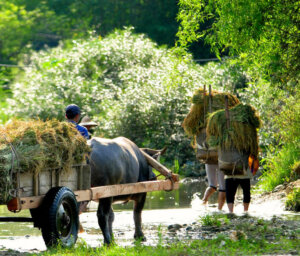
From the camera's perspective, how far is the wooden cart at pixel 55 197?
8.18 metres

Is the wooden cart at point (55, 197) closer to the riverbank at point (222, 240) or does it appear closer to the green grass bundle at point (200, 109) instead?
the riverbank at point (222, 240)

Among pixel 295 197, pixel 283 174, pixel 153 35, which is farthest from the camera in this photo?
pixel 153 35

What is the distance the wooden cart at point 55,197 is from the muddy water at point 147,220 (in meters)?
0.75

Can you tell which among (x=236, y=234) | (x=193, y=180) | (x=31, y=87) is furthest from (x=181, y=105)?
(x=236, y=234)

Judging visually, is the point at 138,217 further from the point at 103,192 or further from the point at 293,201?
the point at 293,201

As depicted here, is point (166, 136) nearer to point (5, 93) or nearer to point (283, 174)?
point (283, 174)

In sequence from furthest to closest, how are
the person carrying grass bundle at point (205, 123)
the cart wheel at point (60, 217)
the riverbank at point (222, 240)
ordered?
the person carrying grass bundle at point (205, 123) → the cart wheel at point (60, 217) → the riverbank at point (222, 240)

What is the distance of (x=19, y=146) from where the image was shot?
8242 millimetres

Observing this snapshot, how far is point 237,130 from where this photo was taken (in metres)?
12.0

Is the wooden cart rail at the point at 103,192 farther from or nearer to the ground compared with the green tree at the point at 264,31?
nearer to the ground

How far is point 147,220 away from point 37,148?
16.3ft

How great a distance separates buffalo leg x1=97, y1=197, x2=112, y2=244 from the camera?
31.5 ft

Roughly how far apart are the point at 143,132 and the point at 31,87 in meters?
5.99

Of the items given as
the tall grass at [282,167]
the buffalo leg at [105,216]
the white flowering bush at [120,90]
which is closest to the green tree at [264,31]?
the buffalo leg at [105,216]
